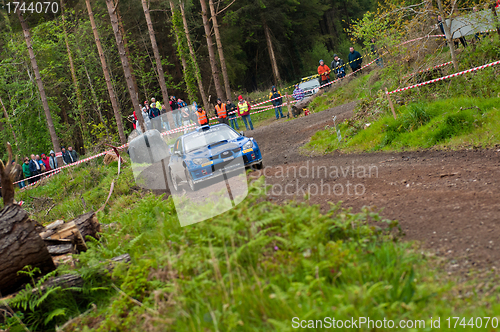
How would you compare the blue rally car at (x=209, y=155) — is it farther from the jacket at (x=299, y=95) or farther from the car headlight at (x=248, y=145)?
the jacket at (x=299, y=95)

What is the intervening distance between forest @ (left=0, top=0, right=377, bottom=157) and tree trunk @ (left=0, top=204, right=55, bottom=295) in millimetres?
18401

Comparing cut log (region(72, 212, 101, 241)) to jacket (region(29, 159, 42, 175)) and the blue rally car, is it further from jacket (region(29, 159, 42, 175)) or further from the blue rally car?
jacket (region(29, 159, 42, 175))

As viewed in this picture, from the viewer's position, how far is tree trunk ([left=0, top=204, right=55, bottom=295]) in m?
5.77

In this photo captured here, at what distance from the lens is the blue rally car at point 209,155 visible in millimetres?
10961

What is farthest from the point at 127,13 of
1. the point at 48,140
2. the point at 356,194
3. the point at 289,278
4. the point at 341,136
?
the point at 289,278

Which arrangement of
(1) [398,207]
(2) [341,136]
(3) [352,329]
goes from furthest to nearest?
(2) [341,136] → (1) [398,207] → (3) [352,329]

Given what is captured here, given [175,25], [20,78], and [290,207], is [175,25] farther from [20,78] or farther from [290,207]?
[290,207]

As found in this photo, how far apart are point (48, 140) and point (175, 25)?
1452 cm

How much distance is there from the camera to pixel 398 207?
6.28 meters

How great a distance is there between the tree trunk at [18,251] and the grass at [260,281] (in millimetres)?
454

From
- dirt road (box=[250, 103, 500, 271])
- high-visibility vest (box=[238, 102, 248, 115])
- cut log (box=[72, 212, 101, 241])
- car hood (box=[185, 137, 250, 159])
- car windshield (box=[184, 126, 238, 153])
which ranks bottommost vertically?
dirt road (box=[250, 103, 500, 271])

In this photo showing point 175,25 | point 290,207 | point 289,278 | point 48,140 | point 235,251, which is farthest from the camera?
point 48,140

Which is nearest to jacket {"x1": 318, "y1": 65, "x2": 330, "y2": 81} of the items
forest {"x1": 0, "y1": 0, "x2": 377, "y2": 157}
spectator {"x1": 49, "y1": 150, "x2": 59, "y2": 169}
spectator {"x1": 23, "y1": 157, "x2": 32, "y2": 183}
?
forest {"x1": 0, "y1": 0, "x2": 377, "y2": 157}

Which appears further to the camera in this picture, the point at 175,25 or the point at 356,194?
the point at 175,25
